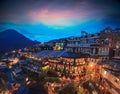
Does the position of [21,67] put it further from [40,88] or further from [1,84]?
[40,88]

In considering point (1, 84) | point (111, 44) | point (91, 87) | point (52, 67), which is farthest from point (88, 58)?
point (1, 84)

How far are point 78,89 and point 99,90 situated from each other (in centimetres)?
84

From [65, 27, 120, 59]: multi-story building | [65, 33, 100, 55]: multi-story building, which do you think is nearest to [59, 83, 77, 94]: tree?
[65, 27, 120, 59]: multi-story building

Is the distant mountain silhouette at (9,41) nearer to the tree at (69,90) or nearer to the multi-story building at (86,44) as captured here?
the multi-story building at (86,44)

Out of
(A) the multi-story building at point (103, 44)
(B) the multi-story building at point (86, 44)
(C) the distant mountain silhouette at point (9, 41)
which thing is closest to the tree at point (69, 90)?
(A) the multi-story building at point (103, 44)

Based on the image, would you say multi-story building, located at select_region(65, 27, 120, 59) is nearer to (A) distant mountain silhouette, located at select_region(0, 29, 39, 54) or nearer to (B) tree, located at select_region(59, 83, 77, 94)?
(B) tree, located at select_region(59, 83, 77, 94)

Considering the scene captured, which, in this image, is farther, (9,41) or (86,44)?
(9,41)

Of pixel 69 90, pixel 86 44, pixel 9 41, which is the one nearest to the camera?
pixel 69 90

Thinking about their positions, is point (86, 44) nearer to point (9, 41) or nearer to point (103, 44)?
point (103, 44)

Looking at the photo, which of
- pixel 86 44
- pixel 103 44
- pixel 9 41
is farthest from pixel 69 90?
pixel 9 41

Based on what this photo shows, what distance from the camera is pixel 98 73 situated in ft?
24.6

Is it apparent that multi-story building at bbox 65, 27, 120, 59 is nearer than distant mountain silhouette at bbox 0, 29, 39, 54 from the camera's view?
Yes

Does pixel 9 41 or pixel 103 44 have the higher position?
pixel 9 41

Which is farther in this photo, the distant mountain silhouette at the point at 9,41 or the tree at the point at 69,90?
the distant mountain silhouette at the point at 9,41
